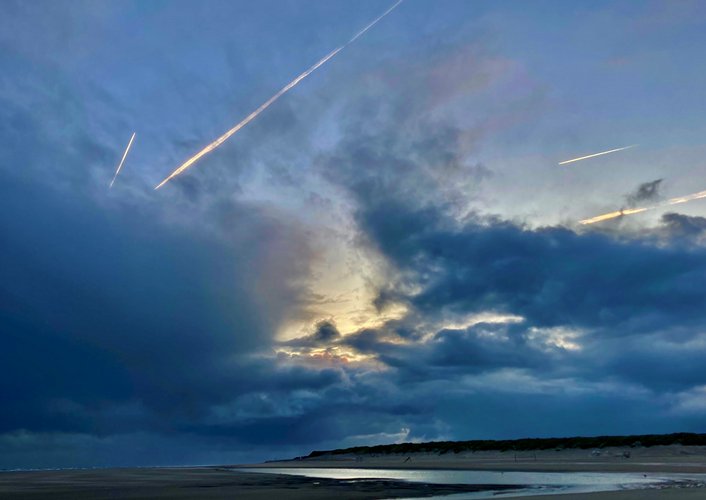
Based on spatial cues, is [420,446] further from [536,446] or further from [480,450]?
[536,446]

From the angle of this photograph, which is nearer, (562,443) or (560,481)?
(560,481)

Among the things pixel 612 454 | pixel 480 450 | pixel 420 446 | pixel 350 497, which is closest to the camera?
pixel 350 497

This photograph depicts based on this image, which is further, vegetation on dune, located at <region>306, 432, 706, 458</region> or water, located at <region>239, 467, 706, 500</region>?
vegetation on dune, located at <region>306, 432, 706, 458</region>

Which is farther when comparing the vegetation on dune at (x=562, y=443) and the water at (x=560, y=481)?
the vegetation on dune at (x=562, y=443)

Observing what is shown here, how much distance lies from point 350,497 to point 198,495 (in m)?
9.43

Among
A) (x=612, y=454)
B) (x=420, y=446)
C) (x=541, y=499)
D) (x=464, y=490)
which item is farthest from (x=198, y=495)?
(x=420, y=446)

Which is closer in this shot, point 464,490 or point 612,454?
point 464,490

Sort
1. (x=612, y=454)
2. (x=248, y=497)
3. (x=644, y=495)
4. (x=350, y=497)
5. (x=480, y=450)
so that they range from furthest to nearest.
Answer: (x=480, y=450), (x=612, y=454), (x=248, y=497), (x=350, y=497), (x=644, y=495)

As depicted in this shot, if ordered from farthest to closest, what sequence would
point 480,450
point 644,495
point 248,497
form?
point 480,450 → point 248,497 → point 644,495

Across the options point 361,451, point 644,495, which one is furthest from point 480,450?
point 644,495

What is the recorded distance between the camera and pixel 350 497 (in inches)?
1194

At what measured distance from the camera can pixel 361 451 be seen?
180 metres

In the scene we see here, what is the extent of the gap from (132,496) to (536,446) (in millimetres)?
101079

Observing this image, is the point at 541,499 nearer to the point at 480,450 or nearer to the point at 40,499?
the point at 40,499
